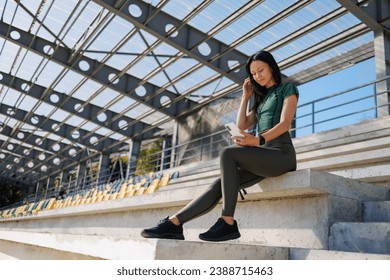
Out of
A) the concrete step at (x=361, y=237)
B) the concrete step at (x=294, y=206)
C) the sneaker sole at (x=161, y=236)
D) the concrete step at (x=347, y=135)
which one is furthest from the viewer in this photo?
the concrete step at (x=347, y=135)

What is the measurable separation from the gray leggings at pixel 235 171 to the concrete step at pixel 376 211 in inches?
26.6

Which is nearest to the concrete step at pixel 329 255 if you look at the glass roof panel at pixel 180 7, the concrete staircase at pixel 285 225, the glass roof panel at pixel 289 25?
the concrete staircase at pixel 285 225

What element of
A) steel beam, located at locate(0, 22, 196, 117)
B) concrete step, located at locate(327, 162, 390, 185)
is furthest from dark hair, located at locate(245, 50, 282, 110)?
steel beam, located at locate(0, 22, 196, 117)

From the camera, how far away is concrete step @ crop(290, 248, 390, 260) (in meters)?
1.91

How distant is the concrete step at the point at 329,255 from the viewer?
75.4 inches

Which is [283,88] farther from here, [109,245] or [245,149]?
[109,245]

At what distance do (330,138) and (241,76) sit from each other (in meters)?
5.89

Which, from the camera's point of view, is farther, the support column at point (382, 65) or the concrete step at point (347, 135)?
the support column at point (382, 65)

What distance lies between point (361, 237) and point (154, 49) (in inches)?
462

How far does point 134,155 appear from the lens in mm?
20344

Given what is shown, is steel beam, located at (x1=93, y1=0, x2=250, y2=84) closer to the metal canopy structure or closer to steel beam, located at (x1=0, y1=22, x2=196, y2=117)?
the metal canopy structure

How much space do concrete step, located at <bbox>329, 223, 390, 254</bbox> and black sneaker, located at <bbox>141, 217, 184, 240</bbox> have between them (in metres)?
0.96

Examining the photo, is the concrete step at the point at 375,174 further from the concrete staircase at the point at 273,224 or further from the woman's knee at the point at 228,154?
the woman's knee at the point at 228,154
